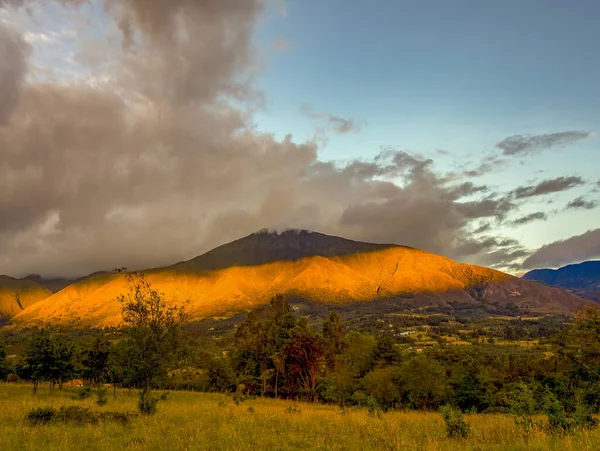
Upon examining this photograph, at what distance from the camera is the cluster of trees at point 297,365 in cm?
2731

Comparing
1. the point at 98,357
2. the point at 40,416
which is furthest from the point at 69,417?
the point at 98,357

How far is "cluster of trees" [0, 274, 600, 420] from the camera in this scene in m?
27.3

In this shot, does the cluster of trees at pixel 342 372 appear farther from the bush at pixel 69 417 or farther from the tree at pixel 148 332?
the bush at pixel 69 417

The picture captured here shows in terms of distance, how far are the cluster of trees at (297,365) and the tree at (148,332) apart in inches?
2.7

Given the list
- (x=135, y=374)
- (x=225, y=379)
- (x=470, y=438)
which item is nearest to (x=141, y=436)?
(x=135, y=374)

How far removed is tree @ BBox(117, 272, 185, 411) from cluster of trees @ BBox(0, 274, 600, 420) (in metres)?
0.07

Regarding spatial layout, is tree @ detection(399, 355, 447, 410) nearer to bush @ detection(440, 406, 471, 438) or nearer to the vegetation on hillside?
the vegetation on hillside

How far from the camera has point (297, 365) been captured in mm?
69875

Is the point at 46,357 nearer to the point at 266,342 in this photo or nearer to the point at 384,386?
the point at 266,342

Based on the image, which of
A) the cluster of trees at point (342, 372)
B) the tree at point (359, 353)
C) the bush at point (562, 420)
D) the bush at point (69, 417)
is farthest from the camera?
the tree at point (359, 353)

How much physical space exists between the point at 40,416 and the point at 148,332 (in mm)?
7369

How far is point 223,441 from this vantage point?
1605 centimetres

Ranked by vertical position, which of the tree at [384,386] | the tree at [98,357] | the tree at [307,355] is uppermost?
the tree at [98,357]

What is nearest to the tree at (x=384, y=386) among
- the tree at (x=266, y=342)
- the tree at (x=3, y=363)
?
the tree at (x=266, y=342)
